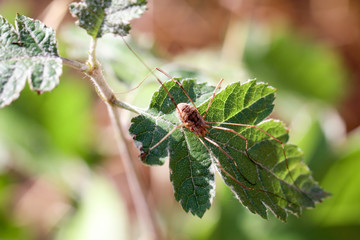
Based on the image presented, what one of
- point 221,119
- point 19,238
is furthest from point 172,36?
point 221,119

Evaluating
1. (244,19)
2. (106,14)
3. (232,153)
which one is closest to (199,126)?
(232,153)

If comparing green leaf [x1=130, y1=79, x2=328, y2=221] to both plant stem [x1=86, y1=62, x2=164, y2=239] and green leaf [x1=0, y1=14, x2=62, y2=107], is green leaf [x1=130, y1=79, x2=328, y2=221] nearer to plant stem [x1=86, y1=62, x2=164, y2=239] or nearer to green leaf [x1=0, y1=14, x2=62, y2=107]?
plant stem [x1=86, y1=62, x2=164, y2=239]

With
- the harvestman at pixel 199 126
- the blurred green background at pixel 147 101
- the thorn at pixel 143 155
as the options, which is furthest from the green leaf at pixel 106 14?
the blurred green background at pixel 147 101

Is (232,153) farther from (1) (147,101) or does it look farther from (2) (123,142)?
(1) (147,101)

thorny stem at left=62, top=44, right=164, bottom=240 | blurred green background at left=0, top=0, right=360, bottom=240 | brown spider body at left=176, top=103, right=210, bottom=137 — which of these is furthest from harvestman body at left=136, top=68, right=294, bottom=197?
blurred green background at left=0, top=0, right=360, bottom=240

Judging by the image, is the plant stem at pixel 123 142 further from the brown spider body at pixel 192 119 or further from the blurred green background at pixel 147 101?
the blurred green background at pixel 147 101
